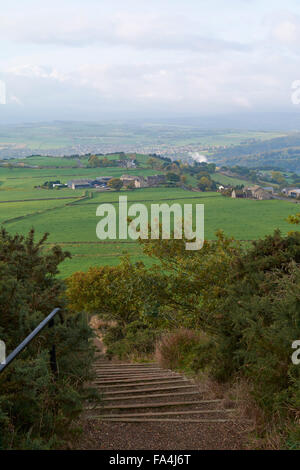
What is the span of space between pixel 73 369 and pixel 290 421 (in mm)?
1823

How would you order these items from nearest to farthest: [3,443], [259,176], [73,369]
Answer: [3,443], [73,369], [259,176]

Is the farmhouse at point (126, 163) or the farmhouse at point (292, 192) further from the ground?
the farmhouse at point (126, 163)

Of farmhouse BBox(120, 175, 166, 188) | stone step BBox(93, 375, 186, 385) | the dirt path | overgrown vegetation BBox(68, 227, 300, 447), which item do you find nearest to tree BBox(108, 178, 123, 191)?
farmhouse BBox(120, 175, 166, 188)

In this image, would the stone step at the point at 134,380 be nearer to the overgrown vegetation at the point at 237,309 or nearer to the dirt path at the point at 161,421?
the dirt path at the point at 161,421

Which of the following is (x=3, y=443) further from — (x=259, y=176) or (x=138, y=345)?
(x=259, y=176)

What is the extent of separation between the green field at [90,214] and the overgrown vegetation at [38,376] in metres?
36.9

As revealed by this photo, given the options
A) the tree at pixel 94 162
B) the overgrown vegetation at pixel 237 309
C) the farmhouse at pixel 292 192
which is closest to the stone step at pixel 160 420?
the overgrown vegetation at pixel 237 309

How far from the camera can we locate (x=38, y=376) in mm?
3076

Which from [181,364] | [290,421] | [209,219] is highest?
[290,421]

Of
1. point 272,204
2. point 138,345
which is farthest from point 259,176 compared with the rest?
point 138,345

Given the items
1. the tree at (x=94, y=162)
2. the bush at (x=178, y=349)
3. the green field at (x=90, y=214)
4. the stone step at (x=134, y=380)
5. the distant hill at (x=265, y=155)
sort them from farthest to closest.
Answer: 1. the distant hill at (x=265, y=155)
2. the tree at (x=94, y=162)
3. the green field at (x=90, y=214)
4. the bush at (x=178, y=349)
5. the stone step at (x=134, y=380)

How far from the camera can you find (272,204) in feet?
247

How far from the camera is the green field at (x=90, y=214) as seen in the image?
49.9 m

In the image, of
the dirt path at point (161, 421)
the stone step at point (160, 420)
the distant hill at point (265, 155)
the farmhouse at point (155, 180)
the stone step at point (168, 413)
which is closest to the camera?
the dirt path at point (161, 421)
